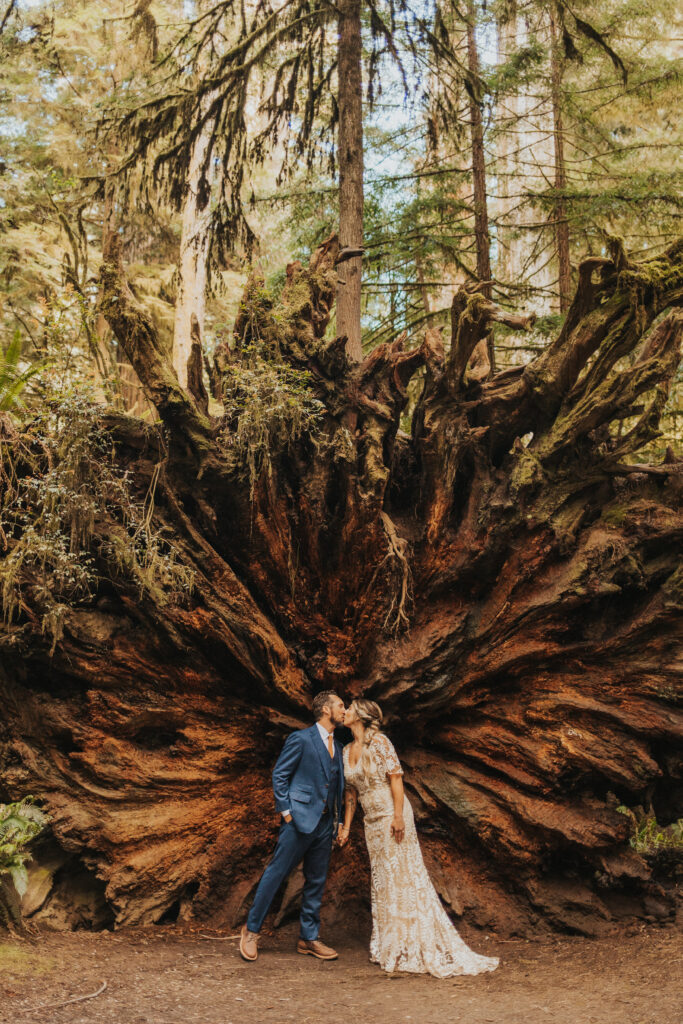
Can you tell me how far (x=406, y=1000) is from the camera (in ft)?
15.7

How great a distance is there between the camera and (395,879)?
563 cm

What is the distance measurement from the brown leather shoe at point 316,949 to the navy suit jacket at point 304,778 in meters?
0.94

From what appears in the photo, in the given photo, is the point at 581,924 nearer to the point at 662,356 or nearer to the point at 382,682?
the point at 382,682

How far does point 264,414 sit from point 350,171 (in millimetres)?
4160

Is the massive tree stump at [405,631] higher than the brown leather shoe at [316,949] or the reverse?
higher

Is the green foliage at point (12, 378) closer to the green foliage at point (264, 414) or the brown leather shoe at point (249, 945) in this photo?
the green foliage at point (264, 414)

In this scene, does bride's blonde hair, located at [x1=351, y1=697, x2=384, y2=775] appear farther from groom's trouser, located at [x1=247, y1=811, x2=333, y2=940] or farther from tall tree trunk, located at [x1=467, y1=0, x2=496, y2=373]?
tall tree trunk, located at [x1=467, y1=0, x2=496, y2=373]

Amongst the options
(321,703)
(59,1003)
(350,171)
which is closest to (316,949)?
(321,703)

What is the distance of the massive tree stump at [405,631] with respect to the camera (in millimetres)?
6312

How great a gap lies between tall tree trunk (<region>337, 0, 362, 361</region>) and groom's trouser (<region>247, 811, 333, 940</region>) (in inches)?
211

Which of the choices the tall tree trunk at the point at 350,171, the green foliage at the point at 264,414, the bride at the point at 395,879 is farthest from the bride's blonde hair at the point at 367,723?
the tall tree trunk at the point at 350,171

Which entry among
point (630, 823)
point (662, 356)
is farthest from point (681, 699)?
point (662, 356)

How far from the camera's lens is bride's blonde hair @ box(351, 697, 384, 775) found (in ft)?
19.2

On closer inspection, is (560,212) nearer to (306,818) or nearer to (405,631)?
(405,631)
